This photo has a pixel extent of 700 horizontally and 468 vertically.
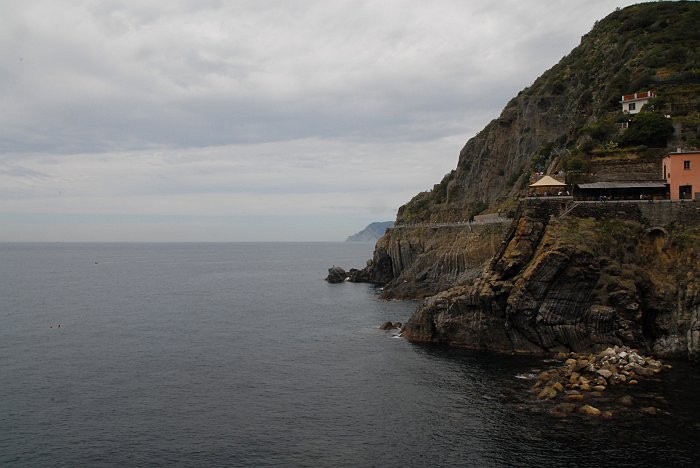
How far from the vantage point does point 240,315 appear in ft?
300

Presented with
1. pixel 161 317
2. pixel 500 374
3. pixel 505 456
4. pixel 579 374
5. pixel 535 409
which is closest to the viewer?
pixel 505 456

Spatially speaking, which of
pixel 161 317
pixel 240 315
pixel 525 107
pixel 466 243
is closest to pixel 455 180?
pixel 525 107

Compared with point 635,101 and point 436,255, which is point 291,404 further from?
point 635,101

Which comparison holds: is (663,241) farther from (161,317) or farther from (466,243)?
(161,317)

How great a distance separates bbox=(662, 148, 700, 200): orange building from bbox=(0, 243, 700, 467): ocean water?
2309cm

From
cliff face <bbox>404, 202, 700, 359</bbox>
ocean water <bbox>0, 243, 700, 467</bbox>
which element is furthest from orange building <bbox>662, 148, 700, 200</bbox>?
ocean water <bbox>0, 243, 700, 467</bbox>

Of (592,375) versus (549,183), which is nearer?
(592,375)

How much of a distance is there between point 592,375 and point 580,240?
53.2 ft

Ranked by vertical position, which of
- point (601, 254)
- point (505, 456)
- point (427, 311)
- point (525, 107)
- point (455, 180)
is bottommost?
point (505, 456)

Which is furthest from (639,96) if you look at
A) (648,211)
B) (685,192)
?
(648,211)

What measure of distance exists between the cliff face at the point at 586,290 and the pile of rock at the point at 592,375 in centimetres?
392

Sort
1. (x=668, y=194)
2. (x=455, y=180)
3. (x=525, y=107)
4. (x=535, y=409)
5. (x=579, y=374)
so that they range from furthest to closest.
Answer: (x=455, y=180) → (x=525, y=107) → (x=668, y=194) → (x=579, y=374) → (x=535, y=409)

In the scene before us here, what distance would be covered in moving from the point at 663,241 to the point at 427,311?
26.7 meters

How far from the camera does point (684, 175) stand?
64062mm
